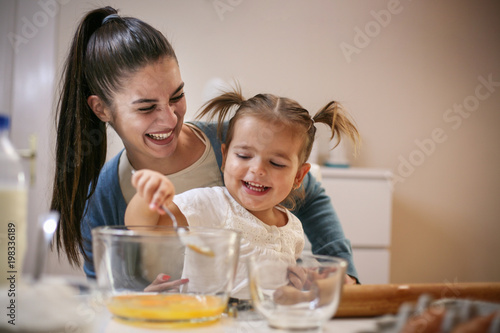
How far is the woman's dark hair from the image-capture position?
930mm

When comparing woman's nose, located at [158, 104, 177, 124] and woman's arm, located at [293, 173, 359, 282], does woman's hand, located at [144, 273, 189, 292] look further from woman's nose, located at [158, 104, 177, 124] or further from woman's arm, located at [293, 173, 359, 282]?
woman's arm, located at [293, 173, 359, 282]

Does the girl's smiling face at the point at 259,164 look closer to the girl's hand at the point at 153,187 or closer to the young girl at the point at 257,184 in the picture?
the young girl at the point at 257,184

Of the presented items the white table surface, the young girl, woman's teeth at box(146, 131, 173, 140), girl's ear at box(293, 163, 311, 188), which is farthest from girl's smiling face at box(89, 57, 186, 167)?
the white table surface

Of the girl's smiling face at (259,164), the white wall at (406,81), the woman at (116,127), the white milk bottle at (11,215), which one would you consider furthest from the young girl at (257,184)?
the white wall at (406,81)

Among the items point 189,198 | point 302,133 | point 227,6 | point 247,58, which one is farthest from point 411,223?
point 189,198

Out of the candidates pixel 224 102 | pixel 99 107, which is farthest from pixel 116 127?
Result: pixel 224 102

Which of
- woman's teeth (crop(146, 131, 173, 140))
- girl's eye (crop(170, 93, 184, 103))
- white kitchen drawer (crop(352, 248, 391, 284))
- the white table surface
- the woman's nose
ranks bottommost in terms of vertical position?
white kitchen drawer (crop(352, 248, 391, 284))

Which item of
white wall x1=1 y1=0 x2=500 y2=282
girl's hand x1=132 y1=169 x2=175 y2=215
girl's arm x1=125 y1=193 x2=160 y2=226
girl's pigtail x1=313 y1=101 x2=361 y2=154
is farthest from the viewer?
white wall x1=1 y1=0 x2=500 y2=282

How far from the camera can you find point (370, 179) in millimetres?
2369

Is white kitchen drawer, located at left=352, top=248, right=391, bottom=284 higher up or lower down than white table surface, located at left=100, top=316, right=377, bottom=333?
lower down

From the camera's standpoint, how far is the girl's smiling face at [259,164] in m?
0.87

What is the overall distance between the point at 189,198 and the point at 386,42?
210cm

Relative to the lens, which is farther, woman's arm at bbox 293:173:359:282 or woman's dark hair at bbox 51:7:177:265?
woman's arm at bbox 293:173:359:282

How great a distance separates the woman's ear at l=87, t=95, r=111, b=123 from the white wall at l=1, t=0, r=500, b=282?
4.02 ft
